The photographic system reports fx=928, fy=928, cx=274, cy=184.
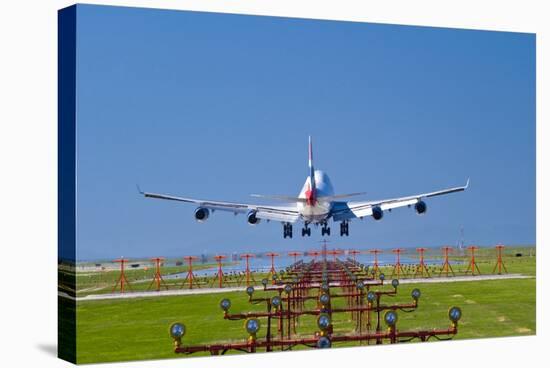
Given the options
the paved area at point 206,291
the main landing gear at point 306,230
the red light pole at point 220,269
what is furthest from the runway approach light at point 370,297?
the red light pole at point 220,269

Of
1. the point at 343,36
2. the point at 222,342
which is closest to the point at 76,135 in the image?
the point at 222,342

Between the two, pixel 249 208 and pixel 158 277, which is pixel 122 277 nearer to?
pixel 158 277

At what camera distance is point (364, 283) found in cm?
2769

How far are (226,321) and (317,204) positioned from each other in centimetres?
991

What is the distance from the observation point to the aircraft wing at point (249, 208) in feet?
82.5

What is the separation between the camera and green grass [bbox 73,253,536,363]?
76.0ft

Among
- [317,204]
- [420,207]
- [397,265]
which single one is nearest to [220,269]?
[397,265]

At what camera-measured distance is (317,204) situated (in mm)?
34375

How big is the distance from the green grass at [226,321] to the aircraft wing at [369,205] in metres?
2.80

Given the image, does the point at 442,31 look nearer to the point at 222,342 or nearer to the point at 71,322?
the point at 222,342

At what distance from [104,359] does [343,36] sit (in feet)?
38.0

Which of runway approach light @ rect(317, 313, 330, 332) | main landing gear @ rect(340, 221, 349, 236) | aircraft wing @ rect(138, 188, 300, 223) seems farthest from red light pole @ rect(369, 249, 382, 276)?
runway approach light @ rect(317, 313, 330, 332)

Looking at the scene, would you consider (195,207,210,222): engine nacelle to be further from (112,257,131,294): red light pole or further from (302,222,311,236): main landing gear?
(302,222,311,236): main landing gear

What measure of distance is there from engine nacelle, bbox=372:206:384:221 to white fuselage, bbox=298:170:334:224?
1.55 metres
